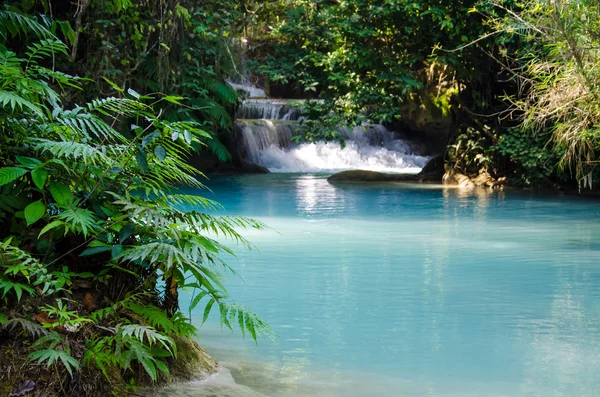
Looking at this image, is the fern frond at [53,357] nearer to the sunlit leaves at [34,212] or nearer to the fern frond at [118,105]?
the sunlit leaves at [34,212]

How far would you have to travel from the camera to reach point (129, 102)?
3.17 metres

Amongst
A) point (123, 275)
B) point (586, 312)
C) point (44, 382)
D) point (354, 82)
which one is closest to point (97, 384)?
point (44, 382)

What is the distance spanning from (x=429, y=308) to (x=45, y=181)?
307 cm

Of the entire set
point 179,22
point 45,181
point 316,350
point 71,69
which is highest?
point 179,22

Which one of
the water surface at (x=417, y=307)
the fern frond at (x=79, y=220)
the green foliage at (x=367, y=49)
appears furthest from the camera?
the green foliage at (x=367, y=49)

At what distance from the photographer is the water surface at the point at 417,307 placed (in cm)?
376

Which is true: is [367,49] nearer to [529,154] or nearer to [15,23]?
[529,154]

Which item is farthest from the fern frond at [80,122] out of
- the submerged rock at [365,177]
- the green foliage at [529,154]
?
the submerged rock at [365,177]

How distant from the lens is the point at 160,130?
3.21 meters

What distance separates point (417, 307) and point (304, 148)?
704 inches

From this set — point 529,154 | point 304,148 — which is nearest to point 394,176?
point 529,154

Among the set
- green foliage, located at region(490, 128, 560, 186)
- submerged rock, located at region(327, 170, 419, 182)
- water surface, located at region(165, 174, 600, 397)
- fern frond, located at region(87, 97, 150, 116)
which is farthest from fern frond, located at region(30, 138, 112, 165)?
submerged rock, located at region(327, 170, 419, 182)

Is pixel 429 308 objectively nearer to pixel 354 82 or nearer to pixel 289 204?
pixel 289 204

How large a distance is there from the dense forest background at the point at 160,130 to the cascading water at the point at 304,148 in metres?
1.22
